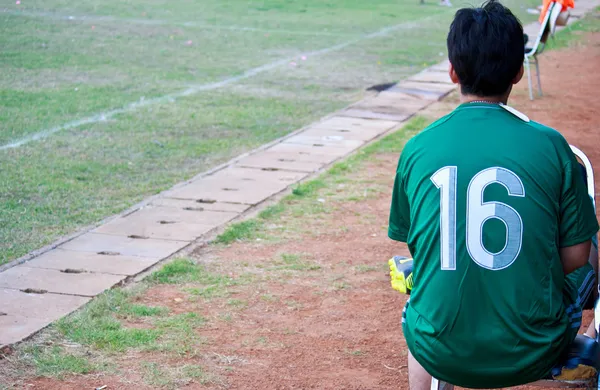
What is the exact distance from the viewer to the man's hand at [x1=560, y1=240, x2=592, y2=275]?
2.18 meters

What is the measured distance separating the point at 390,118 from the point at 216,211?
12.4ft

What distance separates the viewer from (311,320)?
13.1ft

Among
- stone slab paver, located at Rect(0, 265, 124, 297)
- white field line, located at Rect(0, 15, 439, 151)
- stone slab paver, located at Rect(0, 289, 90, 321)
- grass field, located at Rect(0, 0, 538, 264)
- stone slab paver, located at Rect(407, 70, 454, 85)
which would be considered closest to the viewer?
stone slab paver, located at Rect(0, 289, 90, 321)

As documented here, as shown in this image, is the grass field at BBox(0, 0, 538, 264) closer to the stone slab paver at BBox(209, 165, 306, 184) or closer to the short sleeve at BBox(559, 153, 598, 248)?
the stone slab paver at BBox(209, 165, 306, 184)

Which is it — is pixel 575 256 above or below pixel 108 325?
above

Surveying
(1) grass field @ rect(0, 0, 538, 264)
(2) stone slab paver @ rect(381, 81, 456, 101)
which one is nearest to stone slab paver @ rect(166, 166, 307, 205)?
(1) grass field @ rect(0, 0, 538, 264)

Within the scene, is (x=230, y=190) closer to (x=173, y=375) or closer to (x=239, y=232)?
(x=239, y=232)

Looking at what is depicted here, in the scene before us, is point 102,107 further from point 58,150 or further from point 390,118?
point 390,118

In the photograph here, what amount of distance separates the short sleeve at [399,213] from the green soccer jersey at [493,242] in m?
0.14

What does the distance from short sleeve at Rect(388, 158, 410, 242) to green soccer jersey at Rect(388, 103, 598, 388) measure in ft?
0.45

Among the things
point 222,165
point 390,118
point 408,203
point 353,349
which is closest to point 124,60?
point 390,118

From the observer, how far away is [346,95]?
33.0ft

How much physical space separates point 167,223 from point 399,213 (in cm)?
311

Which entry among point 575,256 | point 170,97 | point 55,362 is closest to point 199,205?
point 55,362
